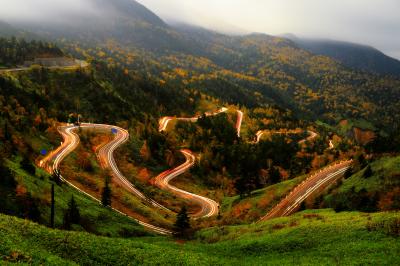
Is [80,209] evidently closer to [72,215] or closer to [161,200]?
[72,215]

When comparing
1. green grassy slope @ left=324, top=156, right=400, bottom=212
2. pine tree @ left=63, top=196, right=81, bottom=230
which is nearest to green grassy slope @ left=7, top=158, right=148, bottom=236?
pine tree @ left=63, top=196, right=81, bottom=230

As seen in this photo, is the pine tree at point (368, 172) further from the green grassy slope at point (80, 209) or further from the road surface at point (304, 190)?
the green grassy slope at point (80, 209)

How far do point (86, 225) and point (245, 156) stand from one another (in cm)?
13108

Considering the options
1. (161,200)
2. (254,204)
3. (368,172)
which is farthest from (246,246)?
(161,200)

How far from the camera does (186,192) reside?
136m

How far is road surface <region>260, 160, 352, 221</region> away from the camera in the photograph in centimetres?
9580

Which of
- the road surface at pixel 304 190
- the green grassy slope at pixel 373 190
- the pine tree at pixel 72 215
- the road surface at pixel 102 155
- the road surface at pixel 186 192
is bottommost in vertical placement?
the road surface at pixel 186 192

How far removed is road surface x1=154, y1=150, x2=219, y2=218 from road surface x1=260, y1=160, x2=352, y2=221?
872 inches

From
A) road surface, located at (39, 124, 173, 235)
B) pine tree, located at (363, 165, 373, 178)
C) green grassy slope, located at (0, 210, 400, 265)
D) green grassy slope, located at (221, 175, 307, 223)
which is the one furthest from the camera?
road surface, located at (39, 124, 173, 235)

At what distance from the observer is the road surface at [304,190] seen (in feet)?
314

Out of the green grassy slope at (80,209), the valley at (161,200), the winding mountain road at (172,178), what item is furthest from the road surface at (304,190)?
the green grassy slope at (80,209)

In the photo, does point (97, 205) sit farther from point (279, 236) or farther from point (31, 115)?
point (31, 115)

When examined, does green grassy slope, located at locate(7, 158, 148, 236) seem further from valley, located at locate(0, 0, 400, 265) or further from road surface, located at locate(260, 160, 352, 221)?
road surface, located at locate(260, 160, 352, 221)

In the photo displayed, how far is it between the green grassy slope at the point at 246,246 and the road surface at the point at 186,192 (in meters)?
53.5
